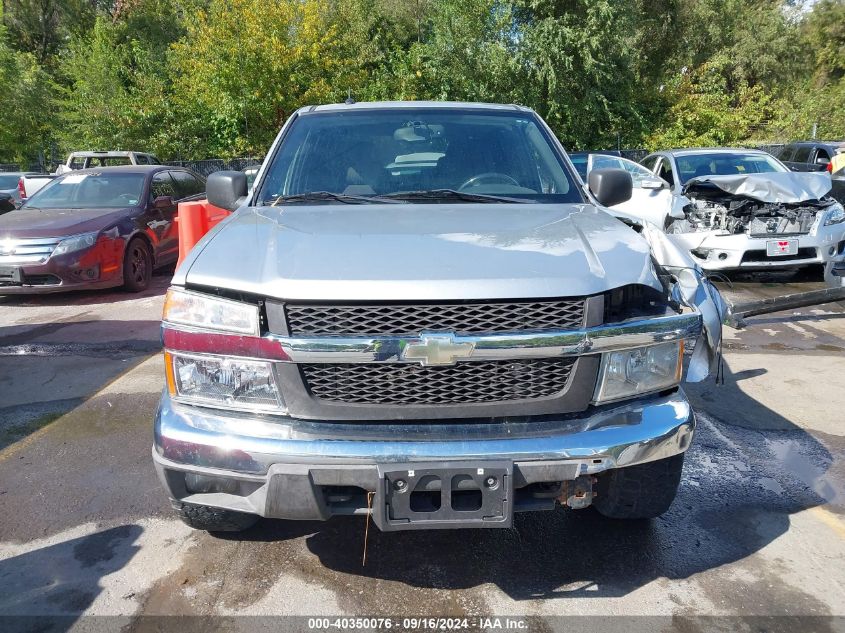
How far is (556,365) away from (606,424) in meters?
0.28

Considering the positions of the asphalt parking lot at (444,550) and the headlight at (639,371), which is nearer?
the headlight at (639,371)

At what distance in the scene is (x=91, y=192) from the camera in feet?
31.1

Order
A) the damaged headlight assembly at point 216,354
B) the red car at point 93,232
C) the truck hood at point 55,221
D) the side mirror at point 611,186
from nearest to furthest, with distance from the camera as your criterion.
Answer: the damaged headlight assembly at point 216,354 < the side mirror at point 611,186 < the red car at point 93,232 < the truck hood at point 55,221

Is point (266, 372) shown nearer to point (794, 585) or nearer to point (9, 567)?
point (9, 567)

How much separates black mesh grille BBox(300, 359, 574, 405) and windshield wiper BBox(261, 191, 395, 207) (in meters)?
1.25

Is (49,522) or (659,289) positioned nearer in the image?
(659,289)

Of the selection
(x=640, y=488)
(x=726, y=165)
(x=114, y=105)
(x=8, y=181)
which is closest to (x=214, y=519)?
(x=640, y=488)

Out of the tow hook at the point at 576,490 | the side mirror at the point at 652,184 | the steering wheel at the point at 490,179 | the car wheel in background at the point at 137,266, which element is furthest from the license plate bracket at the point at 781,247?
the car wheel in background at the point at 137,266

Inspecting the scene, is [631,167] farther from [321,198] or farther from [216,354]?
[216,354]

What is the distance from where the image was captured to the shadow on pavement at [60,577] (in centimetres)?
264

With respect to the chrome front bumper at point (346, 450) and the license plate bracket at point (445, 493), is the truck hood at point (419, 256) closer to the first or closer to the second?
the chrome front bumper at point (346, 450)

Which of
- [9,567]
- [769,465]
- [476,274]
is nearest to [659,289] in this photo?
[476,274]

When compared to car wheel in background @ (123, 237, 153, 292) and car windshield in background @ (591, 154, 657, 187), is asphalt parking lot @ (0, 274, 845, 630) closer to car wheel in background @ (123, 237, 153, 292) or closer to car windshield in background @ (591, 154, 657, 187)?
car wheel in background @ (123, 237, 153, 292)

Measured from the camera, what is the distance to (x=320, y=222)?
3018mm
